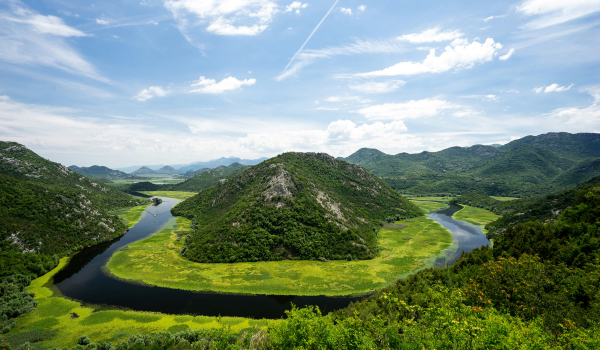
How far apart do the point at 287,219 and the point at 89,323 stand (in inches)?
2767

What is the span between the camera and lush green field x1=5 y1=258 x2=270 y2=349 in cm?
4719

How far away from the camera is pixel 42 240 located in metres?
88.9

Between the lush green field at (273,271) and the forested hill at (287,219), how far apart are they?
589 cm

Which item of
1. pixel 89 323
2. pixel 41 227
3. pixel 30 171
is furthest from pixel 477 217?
pixel 30 171

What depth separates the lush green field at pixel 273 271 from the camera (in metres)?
70.4

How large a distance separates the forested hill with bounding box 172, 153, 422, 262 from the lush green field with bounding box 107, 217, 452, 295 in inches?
232

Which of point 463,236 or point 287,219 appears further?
point 463,236

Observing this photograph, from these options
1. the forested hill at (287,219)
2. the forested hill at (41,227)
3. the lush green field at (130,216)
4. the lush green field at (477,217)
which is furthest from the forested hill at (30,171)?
the lush green field at (477,217)

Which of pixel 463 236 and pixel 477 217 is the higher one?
pixel 477 217

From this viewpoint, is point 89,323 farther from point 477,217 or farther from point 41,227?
point 477,217

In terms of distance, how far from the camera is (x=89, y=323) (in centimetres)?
5228

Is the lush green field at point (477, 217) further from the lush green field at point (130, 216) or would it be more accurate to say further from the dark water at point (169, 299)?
the lush green field at point (130, 216)

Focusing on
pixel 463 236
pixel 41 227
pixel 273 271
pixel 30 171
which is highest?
pixel 30 171

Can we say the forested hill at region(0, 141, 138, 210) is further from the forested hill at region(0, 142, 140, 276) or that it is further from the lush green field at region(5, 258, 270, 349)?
the lush green field at region(5, 258, 270, 349)
